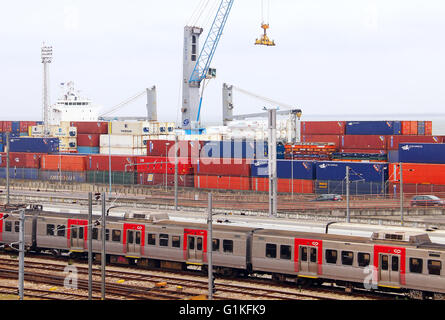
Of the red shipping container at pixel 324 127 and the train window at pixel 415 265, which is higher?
the red shipping container at pixel 324 127

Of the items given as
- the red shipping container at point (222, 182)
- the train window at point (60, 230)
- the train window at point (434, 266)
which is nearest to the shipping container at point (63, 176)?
the red shipping container at point (222, 182)

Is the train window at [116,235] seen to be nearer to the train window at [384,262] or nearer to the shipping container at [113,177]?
the train window at [384,262]

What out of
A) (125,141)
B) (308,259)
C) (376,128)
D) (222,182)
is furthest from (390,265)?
(125,141)

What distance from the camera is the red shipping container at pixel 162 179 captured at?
6244 cm

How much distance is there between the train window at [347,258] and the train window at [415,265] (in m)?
2.12

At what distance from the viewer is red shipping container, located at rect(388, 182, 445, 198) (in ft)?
166

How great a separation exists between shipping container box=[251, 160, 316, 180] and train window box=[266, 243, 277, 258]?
3467cm

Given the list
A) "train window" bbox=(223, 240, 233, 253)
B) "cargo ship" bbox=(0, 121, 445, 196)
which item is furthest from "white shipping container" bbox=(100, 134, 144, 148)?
"train window" bbox=(223, 240, 233, 253)

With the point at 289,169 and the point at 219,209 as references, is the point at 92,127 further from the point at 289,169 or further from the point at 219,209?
the point at 219,209

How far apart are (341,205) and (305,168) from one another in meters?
9.83

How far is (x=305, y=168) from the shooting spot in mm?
57844

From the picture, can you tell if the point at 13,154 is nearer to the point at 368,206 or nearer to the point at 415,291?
the point at 368,206

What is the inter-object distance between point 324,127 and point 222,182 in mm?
16974
